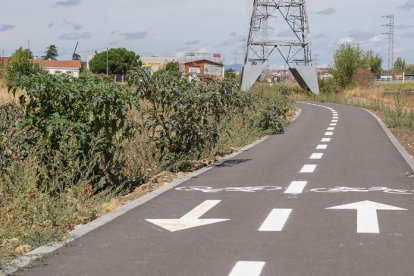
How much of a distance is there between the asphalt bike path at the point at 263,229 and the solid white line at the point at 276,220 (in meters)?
0.01

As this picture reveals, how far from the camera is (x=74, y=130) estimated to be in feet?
31.0

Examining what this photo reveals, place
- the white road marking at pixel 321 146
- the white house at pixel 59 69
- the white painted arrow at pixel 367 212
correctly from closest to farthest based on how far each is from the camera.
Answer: the white painted arrow at pixel 367 212
the white house at pixel 59 69
the white road marking at pixel 321 146

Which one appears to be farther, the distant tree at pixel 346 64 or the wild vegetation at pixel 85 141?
the distant tree at pixel 346 64

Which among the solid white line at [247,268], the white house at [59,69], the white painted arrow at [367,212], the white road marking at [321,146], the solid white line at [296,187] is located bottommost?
the white road marking at [321,146]

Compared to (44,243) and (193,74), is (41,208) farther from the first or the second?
(193,74)

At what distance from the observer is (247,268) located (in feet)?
18.3

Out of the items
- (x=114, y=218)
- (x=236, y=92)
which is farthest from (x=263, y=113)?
(x=114, y=218)

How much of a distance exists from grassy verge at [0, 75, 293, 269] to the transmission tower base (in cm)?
5209

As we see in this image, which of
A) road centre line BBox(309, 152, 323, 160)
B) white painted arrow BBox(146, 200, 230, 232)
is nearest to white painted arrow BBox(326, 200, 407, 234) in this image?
white painted arrow BBox(146, 200, 230, 232)

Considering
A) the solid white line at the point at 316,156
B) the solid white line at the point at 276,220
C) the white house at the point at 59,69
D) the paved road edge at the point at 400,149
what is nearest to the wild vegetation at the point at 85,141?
the white house at the point at 59,69

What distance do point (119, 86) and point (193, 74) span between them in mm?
3896

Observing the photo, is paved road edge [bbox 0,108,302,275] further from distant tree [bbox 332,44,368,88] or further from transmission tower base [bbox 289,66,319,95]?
distant tree [bbox 332,44,368,88]

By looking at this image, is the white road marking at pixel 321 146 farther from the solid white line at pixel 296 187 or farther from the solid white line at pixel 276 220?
the solid white line at pixel 276 220

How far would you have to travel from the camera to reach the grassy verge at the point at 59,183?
6.93m
